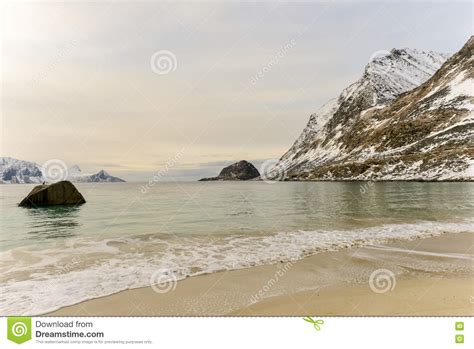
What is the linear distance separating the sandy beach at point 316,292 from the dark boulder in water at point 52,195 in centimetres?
2964

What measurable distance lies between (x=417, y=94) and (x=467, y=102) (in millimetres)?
47376

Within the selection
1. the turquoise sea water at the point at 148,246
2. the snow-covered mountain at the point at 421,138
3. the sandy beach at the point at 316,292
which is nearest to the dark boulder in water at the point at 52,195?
the turquoise sea water at the point at 148,246

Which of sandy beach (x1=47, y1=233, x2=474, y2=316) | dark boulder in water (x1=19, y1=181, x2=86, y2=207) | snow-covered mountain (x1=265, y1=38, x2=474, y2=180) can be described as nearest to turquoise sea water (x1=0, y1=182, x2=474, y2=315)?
sandy beach (x1=47, y1=233, x2=474, y2=316)

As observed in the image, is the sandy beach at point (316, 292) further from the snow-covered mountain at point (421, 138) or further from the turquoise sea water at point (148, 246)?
the snow-covered mountain at point (421, 138)

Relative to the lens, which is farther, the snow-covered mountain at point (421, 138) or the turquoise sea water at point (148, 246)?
the snow-covered mountain at point (421, 138)

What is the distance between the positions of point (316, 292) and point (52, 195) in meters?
32.8

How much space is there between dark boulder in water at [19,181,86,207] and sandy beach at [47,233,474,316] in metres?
29.6

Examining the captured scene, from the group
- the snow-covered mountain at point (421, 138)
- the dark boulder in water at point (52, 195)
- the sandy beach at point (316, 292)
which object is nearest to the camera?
the sandy beach at point (316, 292)

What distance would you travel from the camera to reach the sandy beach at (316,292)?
6697 millimetres

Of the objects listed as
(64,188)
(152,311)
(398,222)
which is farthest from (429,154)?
(152,311)

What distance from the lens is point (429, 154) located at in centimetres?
10738

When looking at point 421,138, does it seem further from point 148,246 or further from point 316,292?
point 316,292

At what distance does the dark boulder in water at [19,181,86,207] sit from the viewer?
105ft
